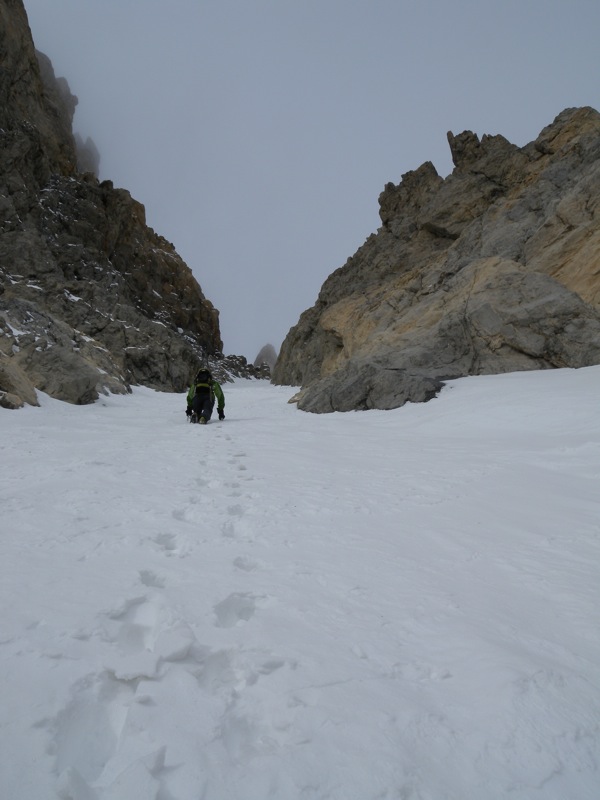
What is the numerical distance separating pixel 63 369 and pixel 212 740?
17.8 m

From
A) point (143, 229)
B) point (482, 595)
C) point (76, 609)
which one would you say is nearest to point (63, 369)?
point (76, 609)

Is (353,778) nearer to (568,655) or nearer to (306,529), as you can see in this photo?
(568,655)

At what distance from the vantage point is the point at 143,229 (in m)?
65.7

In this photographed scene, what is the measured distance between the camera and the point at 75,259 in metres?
48.5

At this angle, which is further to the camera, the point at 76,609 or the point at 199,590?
the point at 199,590

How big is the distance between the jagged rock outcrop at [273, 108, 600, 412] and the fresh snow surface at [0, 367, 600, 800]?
10378 mm

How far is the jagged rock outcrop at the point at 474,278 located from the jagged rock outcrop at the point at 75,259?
13.7 metres

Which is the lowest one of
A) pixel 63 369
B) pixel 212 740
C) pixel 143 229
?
pixel 212 740

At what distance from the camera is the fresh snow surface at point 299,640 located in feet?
4.67

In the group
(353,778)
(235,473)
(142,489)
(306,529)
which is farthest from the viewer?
(235,473)

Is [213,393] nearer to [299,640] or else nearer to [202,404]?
[202,404]

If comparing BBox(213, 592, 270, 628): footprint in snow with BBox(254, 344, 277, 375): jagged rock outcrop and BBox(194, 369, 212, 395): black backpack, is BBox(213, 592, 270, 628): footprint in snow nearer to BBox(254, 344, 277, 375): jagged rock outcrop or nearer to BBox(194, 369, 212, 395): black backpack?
BBox(194, 369, 212, 395): black backpack

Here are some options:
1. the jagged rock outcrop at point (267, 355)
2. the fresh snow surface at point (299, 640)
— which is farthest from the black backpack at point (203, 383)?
the jagged rock outcrop at point (267, 355)

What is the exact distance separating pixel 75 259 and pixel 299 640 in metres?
56.2
